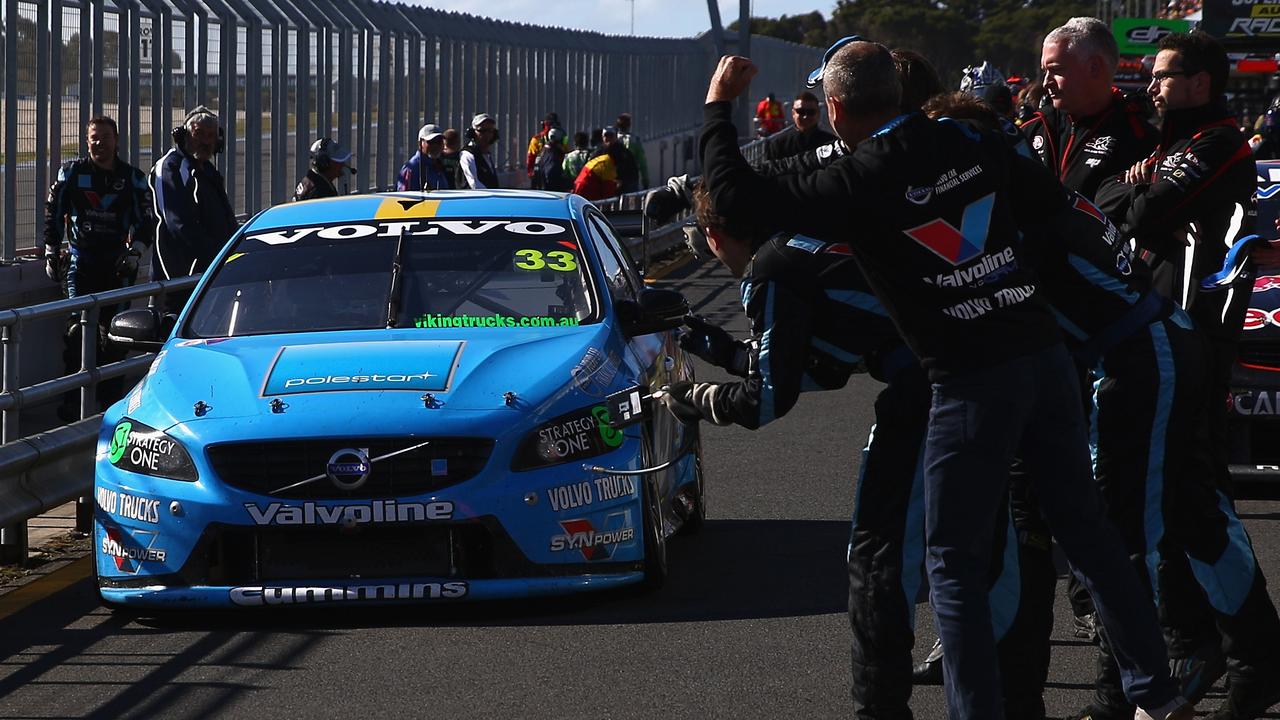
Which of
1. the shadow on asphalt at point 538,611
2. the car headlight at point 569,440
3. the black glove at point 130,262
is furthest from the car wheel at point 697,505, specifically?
the black glove at point 130,262

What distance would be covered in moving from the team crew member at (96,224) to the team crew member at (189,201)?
80 cm

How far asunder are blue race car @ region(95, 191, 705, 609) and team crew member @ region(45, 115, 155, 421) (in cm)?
582

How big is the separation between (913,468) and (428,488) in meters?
2.15

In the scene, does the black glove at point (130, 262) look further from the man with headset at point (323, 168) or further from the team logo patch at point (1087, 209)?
the team logo patch at point (1087, 209)

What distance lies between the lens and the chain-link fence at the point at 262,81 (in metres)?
15.7

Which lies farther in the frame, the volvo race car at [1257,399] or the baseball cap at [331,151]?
the baseball cap at [331,151]

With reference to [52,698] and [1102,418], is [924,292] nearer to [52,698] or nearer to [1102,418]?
[1102,418]

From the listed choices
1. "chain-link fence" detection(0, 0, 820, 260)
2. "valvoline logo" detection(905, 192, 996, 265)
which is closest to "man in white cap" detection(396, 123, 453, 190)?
"chain-link fence" detection(0, 0, 820, 260)

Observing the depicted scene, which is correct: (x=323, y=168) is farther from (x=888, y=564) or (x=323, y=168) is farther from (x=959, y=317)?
(x=959, y=317)

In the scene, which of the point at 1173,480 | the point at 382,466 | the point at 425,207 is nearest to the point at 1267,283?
the point at 425,207

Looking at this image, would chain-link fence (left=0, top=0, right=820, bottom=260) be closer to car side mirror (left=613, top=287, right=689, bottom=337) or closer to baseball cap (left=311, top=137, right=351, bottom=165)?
baseball cap (left=311, top=137, right=351, bottom=165)

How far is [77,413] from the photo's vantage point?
1171 cm

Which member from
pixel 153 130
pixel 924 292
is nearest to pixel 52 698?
pixel 924 292

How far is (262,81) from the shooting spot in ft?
72.1
